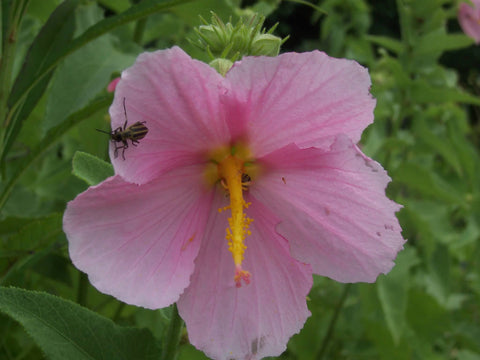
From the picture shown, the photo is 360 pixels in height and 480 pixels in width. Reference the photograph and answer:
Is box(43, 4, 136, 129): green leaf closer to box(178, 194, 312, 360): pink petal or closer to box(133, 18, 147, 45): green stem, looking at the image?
box(133, 18, 147, 45): green stem

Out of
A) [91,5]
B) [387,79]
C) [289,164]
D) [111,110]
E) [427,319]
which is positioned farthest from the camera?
[387,79]

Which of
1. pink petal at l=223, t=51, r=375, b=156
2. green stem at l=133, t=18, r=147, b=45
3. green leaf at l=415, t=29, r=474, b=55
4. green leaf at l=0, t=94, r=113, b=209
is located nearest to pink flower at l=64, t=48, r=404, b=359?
pink petal at l=223, t=51, r=375, b=156

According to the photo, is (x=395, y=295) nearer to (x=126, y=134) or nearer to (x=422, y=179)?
(x=422, y=179)

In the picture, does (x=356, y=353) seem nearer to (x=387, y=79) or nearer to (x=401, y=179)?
(x=401, y=179)

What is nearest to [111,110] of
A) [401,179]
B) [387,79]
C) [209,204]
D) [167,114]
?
[167,114]

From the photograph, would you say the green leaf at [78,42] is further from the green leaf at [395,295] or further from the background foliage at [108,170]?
the green leaf at [395,295]

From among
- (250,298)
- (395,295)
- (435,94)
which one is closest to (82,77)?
(250,298)

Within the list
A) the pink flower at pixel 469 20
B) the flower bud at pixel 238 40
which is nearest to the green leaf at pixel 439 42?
the pink flower at pixel 469 20
